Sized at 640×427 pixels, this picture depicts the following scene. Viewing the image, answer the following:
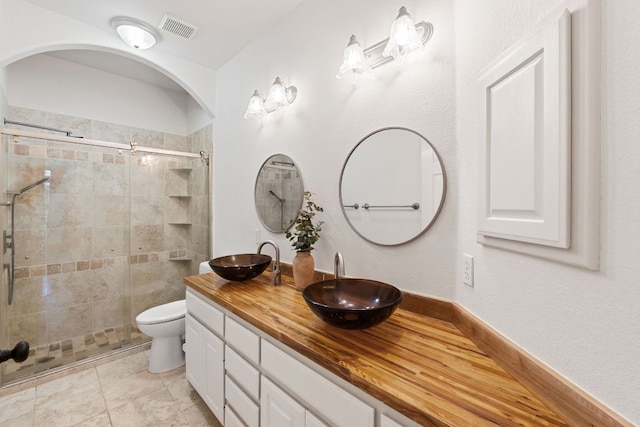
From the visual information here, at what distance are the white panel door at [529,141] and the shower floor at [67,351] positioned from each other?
3135mm

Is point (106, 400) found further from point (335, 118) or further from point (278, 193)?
point (335, 118)

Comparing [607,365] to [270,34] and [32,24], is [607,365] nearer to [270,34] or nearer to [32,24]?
[270,34]

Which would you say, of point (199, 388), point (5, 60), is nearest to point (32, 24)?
point (5, 60)

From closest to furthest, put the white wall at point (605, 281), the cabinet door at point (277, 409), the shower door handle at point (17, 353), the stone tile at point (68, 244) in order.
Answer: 1. the white wall at point (605, 281)
2. the shower door handle at point (17, 353)
3. the cabinet door at point (277, 409)
4. the stone tile at point (68, 244)

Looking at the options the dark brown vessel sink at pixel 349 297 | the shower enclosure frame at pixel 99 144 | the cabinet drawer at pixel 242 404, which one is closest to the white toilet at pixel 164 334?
the shower enclosure frame at pixel 99 144

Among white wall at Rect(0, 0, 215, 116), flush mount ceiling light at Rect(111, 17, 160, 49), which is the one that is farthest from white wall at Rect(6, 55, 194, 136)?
flush mount ceiling light at Rect(111, 17, 160, 49)

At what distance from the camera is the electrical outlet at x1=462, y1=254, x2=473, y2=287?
41.2 inches

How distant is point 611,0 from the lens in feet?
1.83

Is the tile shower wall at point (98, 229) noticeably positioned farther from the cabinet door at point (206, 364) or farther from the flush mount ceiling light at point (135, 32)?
the cabinet door at point (206, 364)

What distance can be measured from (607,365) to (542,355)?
18 cm

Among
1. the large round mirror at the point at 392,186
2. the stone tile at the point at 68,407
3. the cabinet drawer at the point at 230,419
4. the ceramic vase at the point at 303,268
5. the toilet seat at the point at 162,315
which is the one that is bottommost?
the stone tile at the point at 68,407

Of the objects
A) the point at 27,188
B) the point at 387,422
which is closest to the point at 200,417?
the point at 387,422

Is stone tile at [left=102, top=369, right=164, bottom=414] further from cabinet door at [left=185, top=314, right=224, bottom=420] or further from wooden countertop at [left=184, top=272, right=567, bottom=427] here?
wooden countertop at [left=184, top=272, right=567, bottom=427]

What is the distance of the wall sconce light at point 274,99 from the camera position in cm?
192
